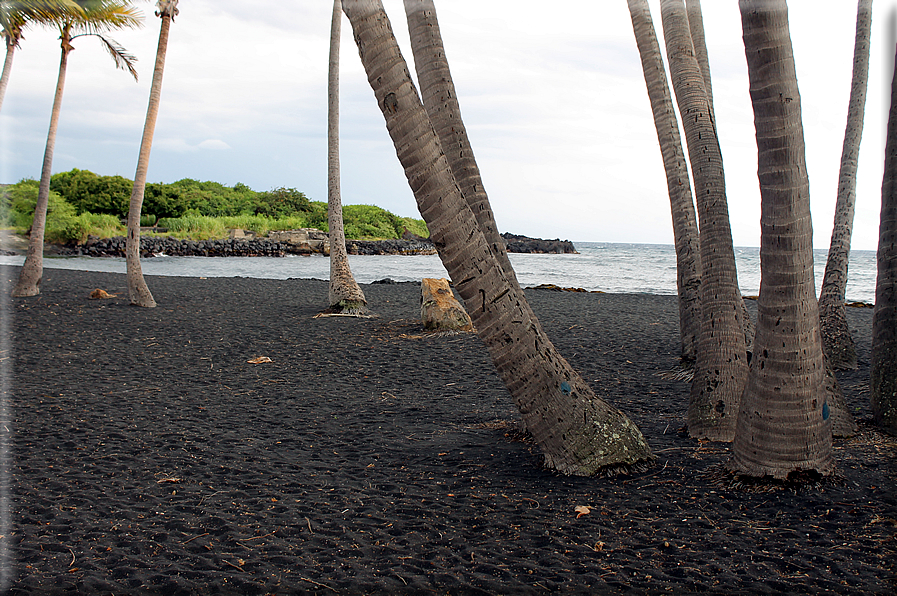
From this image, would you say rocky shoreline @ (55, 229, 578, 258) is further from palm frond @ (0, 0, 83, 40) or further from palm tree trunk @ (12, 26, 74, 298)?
palm frond @ (0, 0, 83, 40)

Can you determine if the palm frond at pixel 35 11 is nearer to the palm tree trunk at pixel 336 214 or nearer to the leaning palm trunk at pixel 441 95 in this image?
the palm tree trunk at pixel 336 214

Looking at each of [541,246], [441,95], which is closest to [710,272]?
[441,95]

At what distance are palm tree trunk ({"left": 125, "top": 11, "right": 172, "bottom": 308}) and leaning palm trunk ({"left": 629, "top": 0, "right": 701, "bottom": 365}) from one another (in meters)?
10.1

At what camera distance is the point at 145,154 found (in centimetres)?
1230

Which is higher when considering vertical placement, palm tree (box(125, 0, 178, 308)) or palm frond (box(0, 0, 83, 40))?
palm frond (box(0, 0, 83, 40))

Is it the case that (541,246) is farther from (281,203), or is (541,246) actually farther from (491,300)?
(491,300)

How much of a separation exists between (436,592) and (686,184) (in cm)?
479

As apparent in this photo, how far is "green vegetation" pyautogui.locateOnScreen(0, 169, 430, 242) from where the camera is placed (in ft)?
121

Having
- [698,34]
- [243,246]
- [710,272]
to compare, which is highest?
[698,34]

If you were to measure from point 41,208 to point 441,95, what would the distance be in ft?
44.3

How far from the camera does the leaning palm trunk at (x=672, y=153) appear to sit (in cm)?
551

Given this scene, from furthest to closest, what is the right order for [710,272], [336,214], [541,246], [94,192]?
[541,246], [94,192], [336,214], [710,272]

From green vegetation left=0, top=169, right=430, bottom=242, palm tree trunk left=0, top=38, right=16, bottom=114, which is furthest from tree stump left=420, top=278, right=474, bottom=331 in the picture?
green vegetation left=0, top=169, right=430, bottom=242

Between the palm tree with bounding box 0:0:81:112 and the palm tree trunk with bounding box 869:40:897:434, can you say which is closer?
the palm tree trunk with bounding box 869:40:897:434
